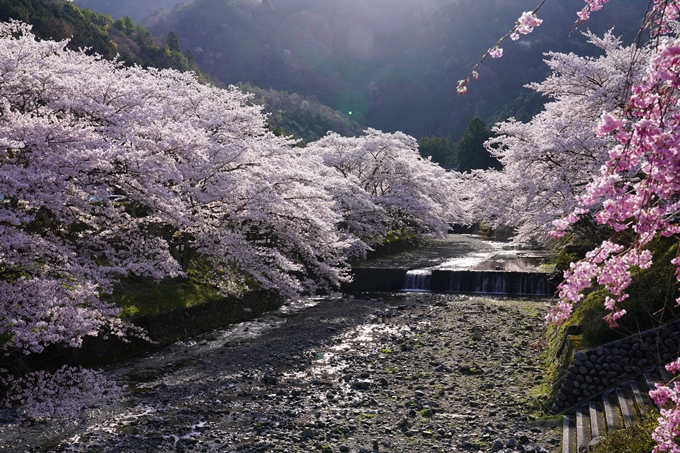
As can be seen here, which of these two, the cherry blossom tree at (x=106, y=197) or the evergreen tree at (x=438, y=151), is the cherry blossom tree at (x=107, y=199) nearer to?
the cherry blossom tree at (x=106, y=197)

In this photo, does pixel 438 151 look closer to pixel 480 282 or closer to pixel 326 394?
pixel 480 282

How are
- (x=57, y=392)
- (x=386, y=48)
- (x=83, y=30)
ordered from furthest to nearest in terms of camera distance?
1. (x=386, y=48)
2. (x=83, y=30)
3. (x=57, y=392)

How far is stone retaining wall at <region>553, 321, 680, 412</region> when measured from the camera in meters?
8.27

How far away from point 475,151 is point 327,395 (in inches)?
2462

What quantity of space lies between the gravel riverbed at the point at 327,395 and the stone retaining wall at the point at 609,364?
2.01ft

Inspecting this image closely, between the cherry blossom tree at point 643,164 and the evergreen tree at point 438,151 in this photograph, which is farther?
the evergreen tree at point 438,151

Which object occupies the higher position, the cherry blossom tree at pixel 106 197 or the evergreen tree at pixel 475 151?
the evergreen tree at pixel 475 151

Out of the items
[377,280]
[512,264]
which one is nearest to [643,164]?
[377,280]

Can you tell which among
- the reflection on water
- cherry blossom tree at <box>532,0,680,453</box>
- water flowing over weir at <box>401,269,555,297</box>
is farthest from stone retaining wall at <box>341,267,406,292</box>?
cherry blossom tree at <box>532,0,680,453</box>

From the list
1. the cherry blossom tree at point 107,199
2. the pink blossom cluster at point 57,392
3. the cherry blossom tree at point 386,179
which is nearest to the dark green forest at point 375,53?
the cherry blossom tree at point 386,179

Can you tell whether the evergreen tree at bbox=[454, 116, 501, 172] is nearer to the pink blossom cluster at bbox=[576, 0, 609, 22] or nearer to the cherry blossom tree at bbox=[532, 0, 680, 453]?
the pink blossom cluster at bbox=[576, 0, 609, 22]

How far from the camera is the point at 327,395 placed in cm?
995

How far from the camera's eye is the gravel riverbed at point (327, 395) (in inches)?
313

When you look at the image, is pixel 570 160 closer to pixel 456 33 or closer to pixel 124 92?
pixel 124 92
